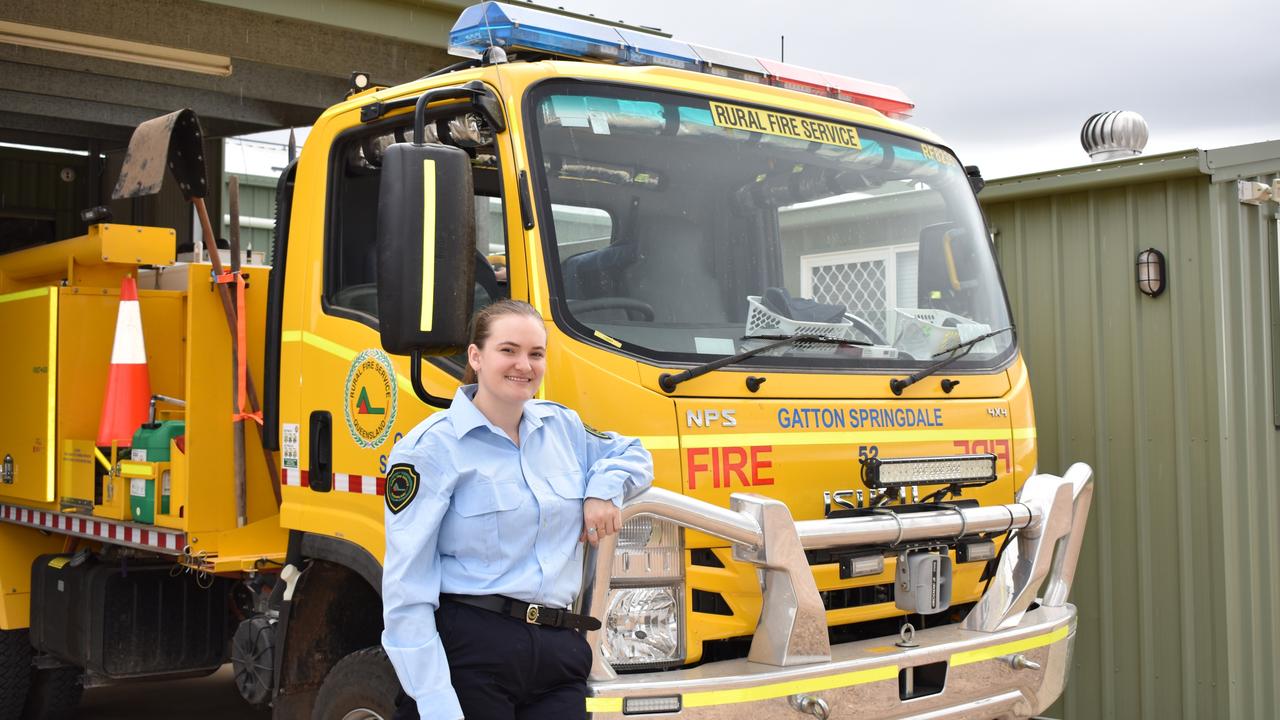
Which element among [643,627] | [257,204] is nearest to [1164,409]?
[643,627]

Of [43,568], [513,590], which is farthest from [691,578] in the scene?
[43,568]

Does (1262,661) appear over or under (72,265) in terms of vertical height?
under

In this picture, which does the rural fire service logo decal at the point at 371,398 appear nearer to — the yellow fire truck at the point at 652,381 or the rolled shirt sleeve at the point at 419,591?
the yellow fire truck at the point at 652,381

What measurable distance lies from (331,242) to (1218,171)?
3799mm

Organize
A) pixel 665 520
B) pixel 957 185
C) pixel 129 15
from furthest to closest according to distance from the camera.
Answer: pixel 129 15 → pixel 957 185 → pixel 665 520

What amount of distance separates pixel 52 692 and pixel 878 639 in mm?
4728

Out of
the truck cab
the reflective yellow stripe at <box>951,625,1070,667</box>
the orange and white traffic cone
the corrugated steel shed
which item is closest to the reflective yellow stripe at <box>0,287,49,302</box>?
the orange and white traffic cone

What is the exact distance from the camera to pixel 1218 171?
18.6 feet

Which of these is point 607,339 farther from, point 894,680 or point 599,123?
point 894,680

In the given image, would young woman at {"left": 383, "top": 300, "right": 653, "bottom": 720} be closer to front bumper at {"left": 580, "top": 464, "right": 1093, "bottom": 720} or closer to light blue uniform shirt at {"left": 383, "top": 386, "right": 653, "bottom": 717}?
light blue uniform shirt at {"left": 383, "top": 386, "right": 653, "bottom": 717}

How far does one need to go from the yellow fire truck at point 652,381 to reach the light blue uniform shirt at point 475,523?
209mm

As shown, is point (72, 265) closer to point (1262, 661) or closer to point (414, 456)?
point (414, 456)

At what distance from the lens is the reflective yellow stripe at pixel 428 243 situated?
3406 millimetres

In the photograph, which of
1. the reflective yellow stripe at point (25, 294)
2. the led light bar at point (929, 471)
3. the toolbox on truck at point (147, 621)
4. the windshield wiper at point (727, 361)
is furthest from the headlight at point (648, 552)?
the reflective yellow stripe at point (25, 294)
